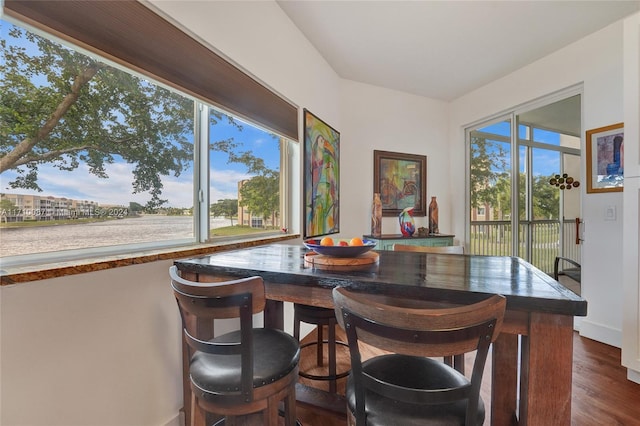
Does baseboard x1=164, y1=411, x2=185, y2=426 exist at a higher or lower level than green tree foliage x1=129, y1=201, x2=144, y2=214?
lower

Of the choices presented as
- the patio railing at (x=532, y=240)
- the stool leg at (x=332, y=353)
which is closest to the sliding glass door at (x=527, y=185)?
the patio railing at (x=532, y=240)

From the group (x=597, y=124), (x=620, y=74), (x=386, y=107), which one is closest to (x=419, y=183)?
(x=386, y=107)

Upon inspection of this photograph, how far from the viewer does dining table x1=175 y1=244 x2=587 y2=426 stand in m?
0.76

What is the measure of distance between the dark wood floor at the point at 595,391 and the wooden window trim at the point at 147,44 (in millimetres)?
1917

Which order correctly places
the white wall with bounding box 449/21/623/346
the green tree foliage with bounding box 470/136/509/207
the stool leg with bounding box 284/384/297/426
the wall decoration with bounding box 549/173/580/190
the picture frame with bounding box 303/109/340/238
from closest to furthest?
the stool leg with bounding box 284/384/297/426 < the white wall with bounding box 449/21/623/346 < the picture frame with bounding box 303/109/340/238 < the wall decoration with bounding box 549/173/580/190 < the green tree foliage with bounding box 470/136/509/207

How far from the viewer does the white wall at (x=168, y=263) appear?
0.94 meters

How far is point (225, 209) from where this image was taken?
73.9 inches

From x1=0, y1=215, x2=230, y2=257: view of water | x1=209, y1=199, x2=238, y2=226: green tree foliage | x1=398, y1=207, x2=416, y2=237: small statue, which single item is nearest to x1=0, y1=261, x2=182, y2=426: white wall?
x1=0, y1=215, x2=230, y2=257: view of water

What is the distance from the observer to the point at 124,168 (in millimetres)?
1290

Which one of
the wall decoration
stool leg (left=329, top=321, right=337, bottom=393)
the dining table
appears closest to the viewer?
the dining table

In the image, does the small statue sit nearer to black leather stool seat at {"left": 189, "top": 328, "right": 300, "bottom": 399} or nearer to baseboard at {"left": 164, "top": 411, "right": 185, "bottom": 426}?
black leather stool seat at {"left": 189, "top": 328, "right": 300, "bottom": 399}

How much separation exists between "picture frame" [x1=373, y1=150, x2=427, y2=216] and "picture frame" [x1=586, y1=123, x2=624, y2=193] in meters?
1.76

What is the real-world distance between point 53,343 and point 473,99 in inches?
187

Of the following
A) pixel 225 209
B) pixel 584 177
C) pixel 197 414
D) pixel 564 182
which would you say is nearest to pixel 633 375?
pixel 584 177
